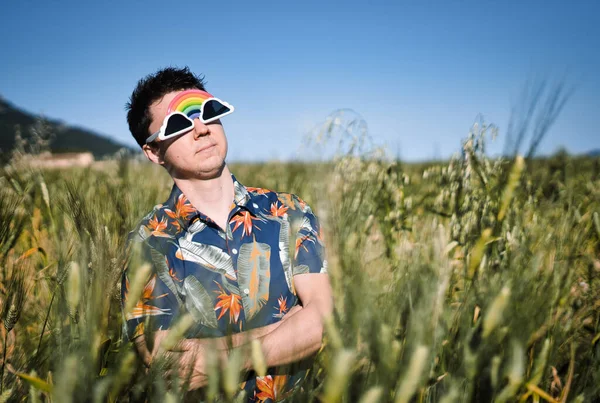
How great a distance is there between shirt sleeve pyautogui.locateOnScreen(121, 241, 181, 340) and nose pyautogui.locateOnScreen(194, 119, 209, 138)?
0.62m

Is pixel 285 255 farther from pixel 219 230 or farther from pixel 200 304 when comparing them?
pixel 200 304

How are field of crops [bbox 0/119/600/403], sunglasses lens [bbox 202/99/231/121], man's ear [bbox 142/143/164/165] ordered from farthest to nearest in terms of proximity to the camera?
man's ear [bbox 142/143/164/165] → sunglasses lens [bbox 202/99/231/121] → field of crops [bbox 0/119/600/403]

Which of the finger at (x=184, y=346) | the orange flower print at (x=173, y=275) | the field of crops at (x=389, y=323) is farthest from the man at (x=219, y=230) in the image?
the finger at (x=184, y=346)

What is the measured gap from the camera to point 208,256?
1489 millimetres

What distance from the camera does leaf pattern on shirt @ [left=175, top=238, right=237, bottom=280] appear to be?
147 centimetres

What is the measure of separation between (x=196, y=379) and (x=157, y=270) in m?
0.24

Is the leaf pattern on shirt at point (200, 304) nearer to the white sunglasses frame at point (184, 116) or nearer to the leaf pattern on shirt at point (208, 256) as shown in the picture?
the leaf pattern on shirt at point (208, 256)

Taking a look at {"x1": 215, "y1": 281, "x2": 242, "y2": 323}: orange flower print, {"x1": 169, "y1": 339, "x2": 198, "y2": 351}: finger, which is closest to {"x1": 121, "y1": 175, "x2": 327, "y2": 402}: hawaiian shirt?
{"x1": 215, "y1": 281, "x2": 242, "y2": 323}: orange flower print

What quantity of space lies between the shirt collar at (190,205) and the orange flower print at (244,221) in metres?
0.02

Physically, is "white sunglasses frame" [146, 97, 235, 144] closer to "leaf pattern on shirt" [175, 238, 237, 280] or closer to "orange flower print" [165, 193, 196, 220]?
"orange flower print" [165, 193, 196, 220]

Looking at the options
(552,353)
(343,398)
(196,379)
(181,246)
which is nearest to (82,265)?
(196,379)

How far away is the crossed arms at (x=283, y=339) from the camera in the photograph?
26.6 inches

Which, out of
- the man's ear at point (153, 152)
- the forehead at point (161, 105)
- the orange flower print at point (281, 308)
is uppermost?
the forehead at point (161, 105)

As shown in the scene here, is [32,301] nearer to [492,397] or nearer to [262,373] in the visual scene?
[262,373]
